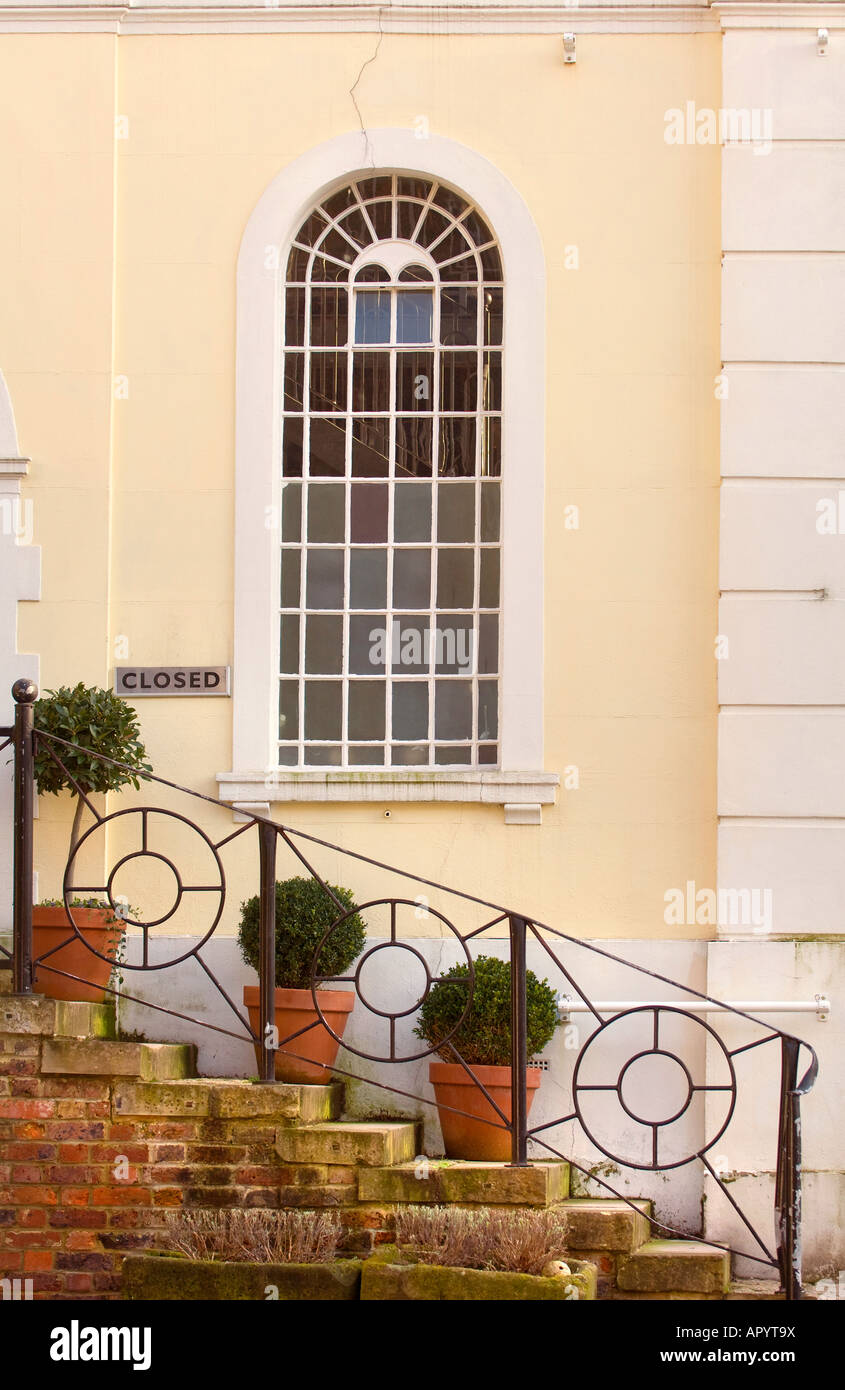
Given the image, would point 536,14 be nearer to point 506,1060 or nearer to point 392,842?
point 392,842

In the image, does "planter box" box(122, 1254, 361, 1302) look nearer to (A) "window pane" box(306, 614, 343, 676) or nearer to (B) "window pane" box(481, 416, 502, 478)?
(A) "window pane" box(306, 614, 343, 676)

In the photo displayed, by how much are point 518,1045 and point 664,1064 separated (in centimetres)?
128

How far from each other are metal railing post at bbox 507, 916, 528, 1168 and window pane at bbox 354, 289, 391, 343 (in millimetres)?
3418

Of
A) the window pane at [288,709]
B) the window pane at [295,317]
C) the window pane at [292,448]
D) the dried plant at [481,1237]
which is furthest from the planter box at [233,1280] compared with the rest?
the window pane at [295,317]

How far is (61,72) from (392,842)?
4405mm

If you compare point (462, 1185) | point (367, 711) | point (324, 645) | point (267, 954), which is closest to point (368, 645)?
point (324, 645)

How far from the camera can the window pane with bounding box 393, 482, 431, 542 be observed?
872 cm

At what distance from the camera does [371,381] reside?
879cm

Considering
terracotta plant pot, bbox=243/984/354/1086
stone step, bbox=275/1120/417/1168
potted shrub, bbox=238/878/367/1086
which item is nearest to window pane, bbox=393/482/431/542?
potted shrub, bbox=238/878/367/1086

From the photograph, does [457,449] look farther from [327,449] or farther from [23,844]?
[23,844]

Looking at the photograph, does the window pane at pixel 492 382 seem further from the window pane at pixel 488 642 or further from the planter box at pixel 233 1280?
the planter box at pixel 233 1280

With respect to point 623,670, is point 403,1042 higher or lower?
lower
